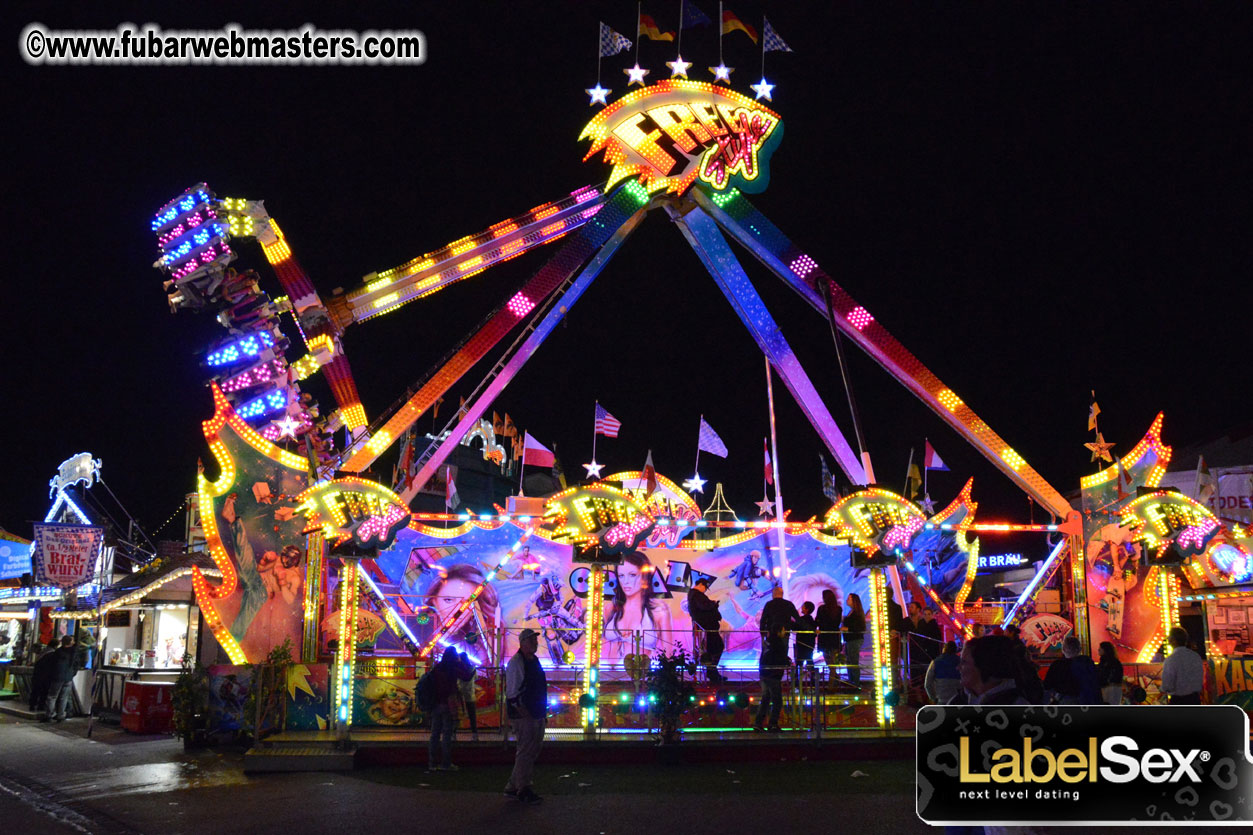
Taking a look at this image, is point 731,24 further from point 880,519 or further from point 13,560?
point 13,560

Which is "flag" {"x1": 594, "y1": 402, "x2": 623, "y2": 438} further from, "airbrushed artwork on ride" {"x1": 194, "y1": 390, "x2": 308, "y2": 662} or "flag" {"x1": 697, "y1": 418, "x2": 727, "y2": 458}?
"airbrushed artwork on ride" {"x1": 194, "y1": 390, "x2": 308, "y2": 662}

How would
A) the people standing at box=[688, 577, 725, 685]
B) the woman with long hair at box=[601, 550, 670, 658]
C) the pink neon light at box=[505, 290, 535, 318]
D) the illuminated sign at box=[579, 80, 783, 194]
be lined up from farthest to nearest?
the woman with long hair at box=[601, 550, 670, 658] → the pink neon light at box=[505, 290, 535, 318] → the illuminated sign at box=[579, 80, 783, 194] → the people standing at box=[688, 577, 725, 685]

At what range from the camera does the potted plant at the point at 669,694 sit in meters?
13.0

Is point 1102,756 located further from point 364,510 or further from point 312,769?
point 364,510

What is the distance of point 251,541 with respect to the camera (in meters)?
15.7

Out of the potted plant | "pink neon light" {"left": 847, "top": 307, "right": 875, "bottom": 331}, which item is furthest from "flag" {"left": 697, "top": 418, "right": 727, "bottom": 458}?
the potted plant

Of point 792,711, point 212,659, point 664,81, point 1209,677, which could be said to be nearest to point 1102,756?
point 792,711

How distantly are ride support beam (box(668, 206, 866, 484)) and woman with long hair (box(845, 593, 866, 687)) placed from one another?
3.91 m

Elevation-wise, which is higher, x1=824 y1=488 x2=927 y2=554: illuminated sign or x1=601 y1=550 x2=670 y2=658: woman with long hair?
x1=824 y1=488 x2=927 y2=554: illuminated sign

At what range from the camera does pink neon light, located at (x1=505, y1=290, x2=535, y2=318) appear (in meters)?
18.2

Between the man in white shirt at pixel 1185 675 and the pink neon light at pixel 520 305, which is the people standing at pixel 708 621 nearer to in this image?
the pink neon light at pixel 520 305

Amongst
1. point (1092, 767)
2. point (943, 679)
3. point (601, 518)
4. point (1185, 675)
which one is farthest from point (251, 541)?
point (1092, 767)

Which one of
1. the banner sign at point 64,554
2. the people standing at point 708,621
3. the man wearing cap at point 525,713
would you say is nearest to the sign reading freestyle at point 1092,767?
the man wearing cap at point 525,713

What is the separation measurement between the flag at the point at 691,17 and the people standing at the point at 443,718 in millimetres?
11762
